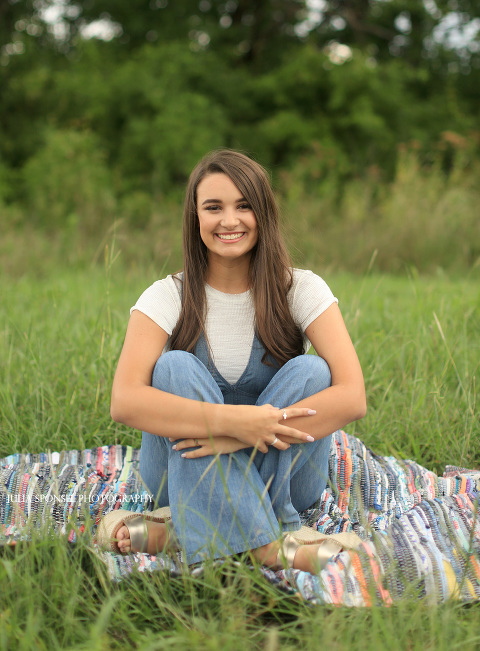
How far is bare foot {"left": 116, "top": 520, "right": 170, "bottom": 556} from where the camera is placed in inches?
65.7

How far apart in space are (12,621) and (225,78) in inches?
423

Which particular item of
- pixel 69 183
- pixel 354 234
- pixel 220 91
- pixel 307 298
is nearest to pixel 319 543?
pixel 307 298

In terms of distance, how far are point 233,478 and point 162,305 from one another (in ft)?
1.89

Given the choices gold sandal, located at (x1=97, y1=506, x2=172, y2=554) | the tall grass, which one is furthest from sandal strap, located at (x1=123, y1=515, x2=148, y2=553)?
the tall grass

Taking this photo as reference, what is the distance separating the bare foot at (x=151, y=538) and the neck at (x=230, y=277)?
0.75m

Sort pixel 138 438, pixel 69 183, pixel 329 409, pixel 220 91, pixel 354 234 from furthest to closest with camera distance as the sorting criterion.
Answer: pixel 220 91 < pixel 69 183 < pixel 354 234 < pixel 138 438 < pixel 329 409

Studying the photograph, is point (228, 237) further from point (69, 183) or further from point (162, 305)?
point (69, 183)

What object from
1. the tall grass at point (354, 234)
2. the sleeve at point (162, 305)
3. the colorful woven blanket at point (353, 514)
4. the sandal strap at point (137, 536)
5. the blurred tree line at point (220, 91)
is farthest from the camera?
the blurred tree line at point (220, 91)

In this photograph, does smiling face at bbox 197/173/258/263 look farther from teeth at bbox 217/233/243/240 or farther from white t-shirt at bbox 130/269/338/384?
white t-shirt at bbox 130/269/338/384

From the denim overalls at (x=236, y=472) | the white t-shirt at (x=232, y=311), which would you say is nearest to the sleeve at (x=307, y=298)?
the white t-shirt at (x=232, y=311)

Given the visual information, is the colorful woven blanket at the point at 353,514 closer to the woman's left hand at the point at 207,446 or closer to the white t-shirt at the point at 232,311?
the woman's left hand at the point at 207,446

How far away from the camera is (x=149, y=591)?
1.43 m

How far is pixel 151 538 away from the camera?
1.68 m

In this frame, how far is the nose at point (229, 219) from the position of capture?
1.84 m
